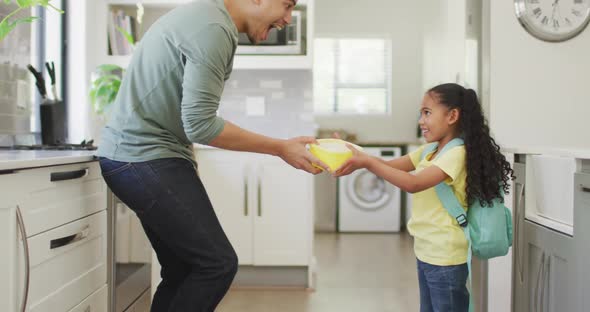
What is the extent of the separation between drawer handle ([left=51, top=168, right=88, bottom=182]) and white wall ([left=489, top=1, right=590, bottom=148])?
2.34 m

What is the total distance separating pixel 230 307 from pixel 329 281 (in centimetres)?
80

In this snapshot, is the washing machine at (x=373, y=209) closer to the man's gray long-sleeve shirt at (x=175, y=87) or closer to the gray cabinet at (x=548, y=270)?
the gray cabinet at (x=548, y=270)

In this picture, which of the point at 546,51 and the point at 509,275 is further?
the point at 546,51

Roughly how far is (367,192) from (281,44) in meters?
2.55

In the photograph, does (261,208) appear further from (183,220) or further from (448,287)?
(183,220)

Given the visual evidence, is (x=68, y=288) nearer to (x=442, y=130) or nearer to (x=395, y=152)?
(x=442, y=130)

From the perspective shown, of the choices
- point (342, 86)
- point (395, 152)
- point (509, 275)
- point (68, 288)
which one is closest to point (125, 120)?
point (68, 288)

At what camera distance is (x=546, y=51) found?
3.44 meters

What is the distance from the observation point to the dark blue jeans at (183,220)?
1559 millimetres

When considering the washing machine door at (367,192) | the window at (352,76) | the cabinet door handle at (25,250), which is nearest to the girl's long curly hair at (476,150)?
the cabinet door handle at (25,250)

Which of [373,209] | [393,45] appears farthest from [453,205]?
[393,45]

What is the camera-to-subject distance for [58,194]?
177 centimetres

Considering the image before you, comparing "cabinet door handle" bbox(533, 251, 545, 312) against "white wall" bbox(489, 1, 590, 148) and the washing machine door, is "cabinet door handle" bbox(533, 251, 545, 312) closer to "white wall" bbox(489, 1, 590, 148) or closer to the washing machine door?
"white wall" bbox(489, 1, 590, 148)

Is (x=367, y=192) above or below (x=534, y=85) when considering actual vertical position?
below
